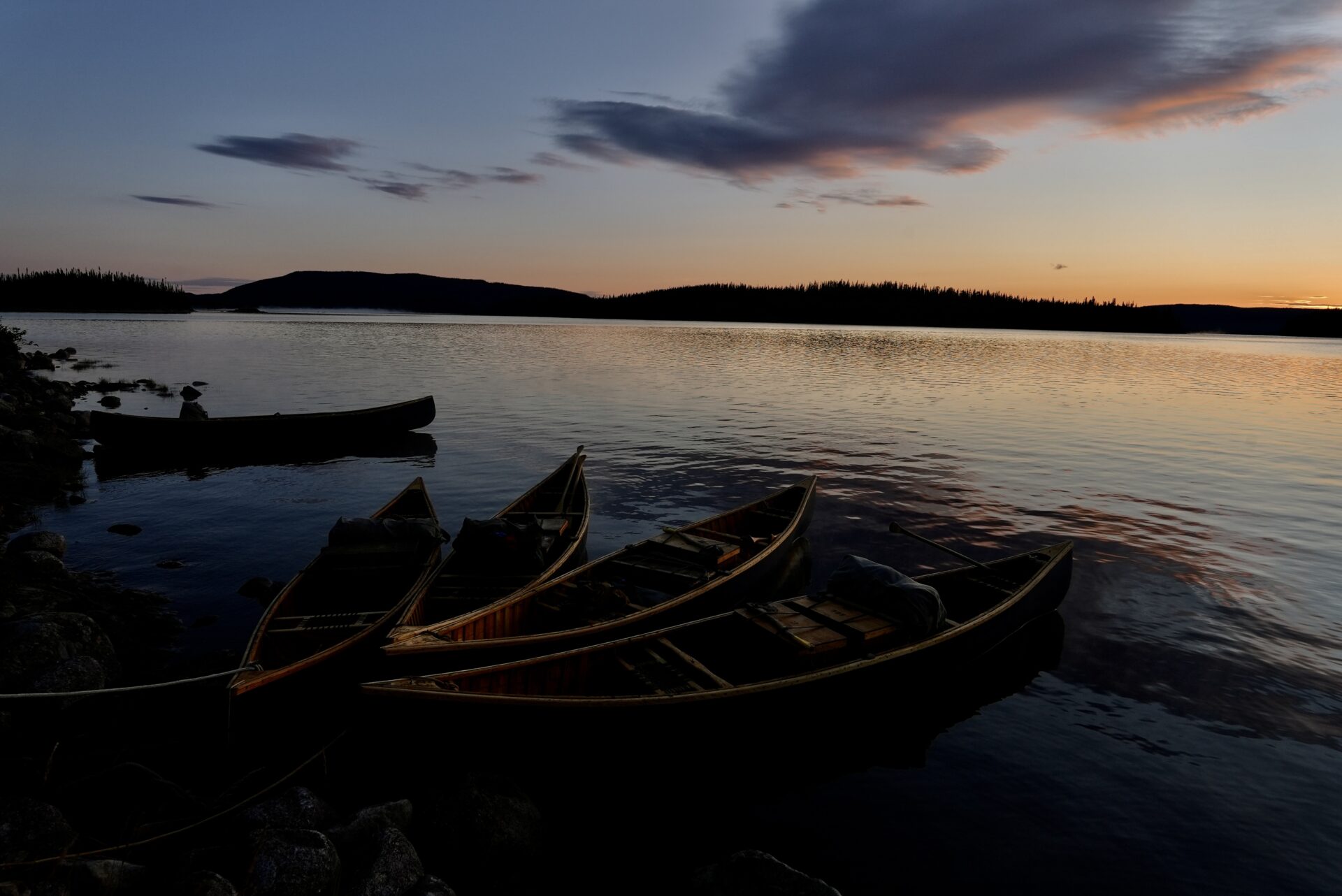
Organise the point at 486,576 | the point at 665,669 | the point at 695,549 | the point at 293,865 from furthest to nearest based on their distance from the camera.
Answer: the point at 695,549 < the point at 486,576 < the point at 665,669 < the point at 293,865

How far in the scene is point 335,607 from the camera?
13430 millimetres

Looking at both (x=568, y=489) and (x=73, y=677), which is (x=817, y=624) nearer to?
(x=568, y=489)

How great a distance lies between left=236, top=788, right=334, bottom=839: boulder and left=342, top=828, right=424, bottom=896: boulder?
1025 mm

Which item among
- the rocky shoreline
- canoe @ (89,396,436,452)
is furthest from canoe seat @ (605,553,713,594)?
canoe @ (89,396,436,452)

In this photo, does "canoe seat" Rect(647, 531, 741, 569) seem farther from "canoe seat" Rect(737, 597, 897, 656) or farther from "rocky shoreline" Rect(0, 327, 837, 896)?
"rocky shoreline" Rect(0, 327, 837, 896)

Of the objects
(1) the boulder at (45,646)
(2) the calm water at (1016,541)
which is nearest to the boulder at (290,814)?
(1) the boulder at (45,646)

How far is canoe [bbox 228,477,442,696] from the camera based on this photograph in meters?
10.5

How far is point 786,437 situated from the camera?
38.3 m

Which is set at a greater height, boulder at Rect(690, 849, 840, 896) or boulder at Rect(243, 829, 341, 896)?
boulder at Rect(243, 829, 341, 896)

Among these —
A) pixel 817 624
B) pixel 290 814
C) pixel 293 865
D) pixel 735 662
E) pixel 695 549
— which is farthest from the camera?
pixel 695 549

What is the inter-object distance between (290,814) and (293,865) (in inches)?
57.9

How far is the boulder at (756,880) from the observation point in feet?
24.6

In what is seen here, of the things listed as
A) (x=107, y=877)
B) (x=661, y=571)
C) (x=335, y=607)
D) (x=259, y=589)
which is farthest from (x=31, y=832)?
(x=661, y=571)

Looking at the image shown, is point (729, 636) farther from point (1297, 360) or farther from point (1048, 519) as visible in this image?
point (1297, 360)
